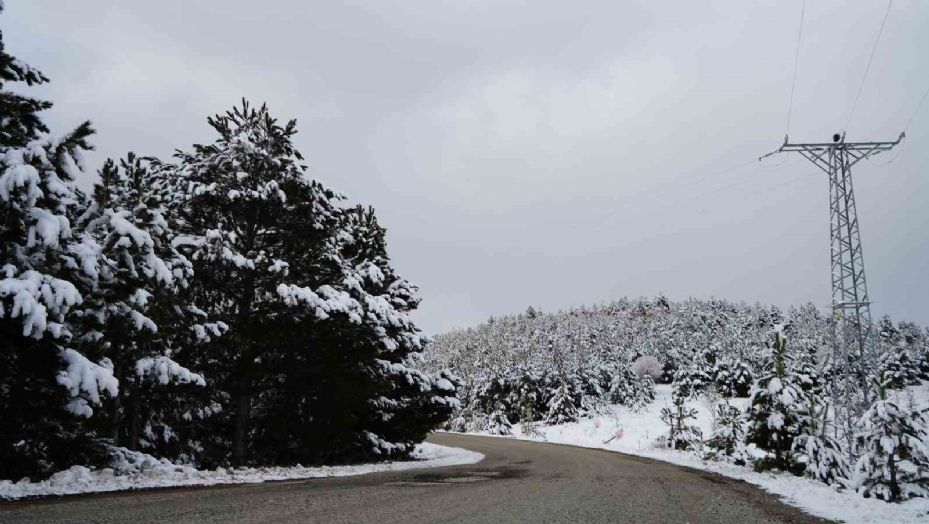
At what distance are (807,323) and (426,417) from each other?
192371 millimetres

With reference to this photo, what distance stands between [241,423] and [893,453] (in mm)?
15732

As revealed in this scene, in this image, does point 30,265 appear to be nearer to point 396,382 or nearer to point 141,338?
point 141,338

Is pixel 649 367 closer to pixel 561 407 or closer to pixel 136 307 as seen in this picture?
pixel 561 407

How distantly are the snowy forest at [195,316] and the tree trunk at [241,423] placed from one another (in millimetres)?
49

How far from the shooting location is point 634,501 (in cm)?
939

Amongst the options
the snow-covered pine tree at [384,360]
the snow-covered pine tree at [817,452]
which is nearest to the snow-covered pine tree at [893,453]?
the snow-covered pine tree at [817,452]

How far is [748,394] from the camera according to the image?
47031mm

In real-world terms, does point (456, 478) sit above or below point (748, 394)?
below

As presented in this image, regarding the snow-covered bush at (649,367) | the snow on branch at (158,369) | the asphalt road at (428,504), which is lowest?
the asphalt road at (428,504)

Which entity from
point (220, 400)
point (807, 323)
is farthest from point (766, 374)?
point (807, 323)

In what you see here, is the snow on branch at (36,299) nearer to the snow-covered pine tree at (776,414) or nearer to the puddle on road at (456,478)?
the puddle on road at (456,478)

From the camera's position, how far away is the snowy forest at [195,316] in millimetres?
8406

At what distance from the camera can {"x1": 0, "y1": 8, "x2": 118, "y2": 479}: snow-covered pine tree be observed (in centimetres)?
759

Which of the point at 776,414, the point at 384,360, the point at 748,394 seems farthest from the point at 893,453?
the point at 748,394
